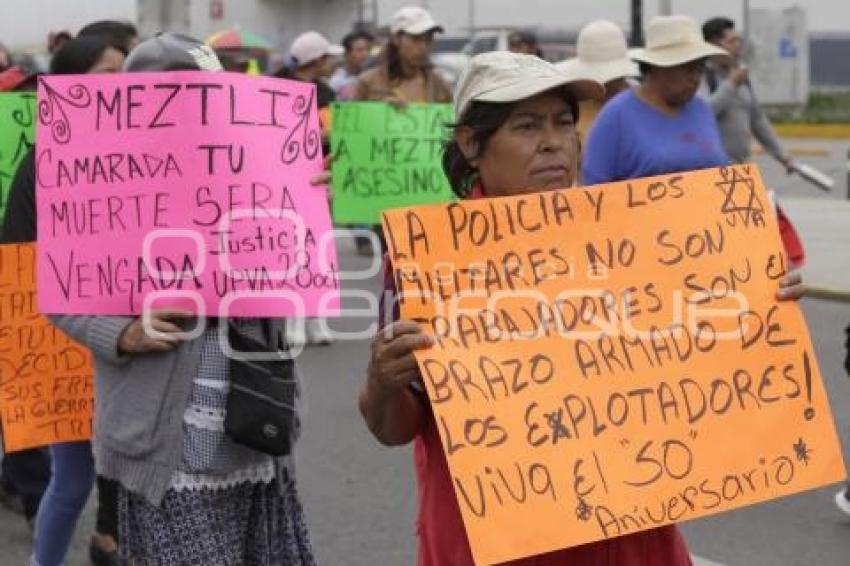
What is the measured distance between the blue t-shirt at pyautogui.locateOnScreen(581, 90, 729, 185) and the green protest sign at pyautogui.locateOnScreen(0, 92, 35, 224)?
1.90 m

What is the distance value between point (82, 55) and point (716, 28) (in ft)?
18.7

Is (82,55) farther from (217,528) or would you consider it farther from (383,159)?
(383,159)

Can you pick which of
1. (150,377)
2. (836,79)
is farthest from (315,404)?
(836,79)

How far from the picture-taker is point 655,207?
2.82 meters

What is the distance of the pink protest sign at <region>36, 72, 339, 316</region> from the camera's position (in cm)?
322

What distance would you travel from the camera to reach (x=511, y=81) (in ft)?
8.96

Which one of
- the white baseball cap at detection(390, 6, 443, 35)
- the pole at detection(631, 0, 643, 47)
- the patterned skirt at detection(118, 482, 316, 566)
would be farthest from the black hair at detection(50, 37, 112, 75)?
the pole at detection(631, 0, 643, 47)

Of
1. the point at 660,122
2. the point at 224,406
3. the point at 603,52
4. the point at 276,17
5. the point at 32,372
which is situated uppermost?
the point at 603,52

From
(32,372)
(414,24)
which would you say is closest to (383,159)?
(414,24)

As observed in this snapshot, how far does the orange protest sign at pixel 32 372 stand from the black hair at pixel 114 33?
628 millimetres

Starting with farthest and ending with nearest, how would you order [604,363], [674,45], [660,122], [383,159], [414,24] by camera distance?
[383,159] → [414,24] → [674,45] → [660,122] → [604,363]

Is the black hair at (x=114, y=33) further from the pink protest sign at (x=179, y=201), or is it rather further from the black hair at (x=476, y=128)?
the black hair at (x=476, y=128)

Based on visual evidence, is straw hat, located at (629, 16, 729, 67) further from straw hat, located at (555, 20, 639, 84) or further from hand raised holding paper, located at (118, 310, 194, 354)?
hand raised holding paper, located at (118, 310, 194, 354)

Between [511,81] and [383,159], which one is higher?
[511,81]
